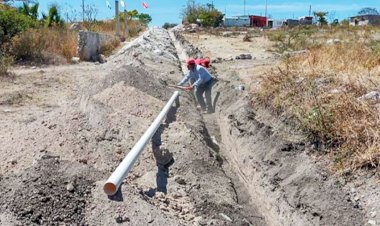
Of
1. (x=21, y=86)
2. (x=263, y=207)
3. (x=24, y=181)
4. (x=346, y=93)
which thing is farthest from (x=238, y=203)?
(x=21, y=86)

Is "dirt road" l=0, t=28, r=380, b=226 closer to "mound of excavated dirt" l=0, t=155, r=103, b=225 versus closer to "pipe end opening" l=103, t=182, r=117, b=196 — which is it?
"mound of excavated dirt" l=0, t=155, r=103, b=225

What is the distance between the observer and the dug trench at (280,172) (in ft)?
14.7

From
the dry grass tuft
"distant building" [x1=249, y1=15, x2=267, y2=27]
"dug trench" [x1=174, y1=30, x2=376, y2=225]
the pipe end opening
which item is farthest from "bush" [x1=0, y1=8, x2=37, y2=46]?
"distant building" [x1=249, y1=15, x2=267, y2=27]

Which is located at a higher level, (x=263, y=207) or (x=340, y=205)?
(x=340, y=205)

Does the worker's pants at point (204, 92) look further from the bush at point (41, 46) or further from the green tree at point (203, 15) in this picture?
the green tree at point (203, 15)

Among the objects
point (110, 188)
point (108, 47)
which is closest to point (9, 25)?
point (108, 47)

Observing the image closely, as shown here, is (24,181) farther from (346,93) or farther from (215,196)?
(346,93)

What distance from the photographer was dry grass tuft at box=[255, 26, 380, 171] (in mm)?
4840

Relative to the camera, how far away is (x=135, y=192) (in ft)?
13.9

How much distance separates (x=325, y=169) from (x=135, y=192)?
2.09 metres

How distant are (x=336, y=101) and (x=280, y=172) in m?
1.13

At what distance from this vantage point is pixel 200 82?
10398 mm

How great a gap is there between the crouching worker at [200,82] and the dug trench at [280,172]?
177 centimetres

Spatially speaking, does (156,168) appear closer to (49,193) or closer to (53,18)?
(49,193)
